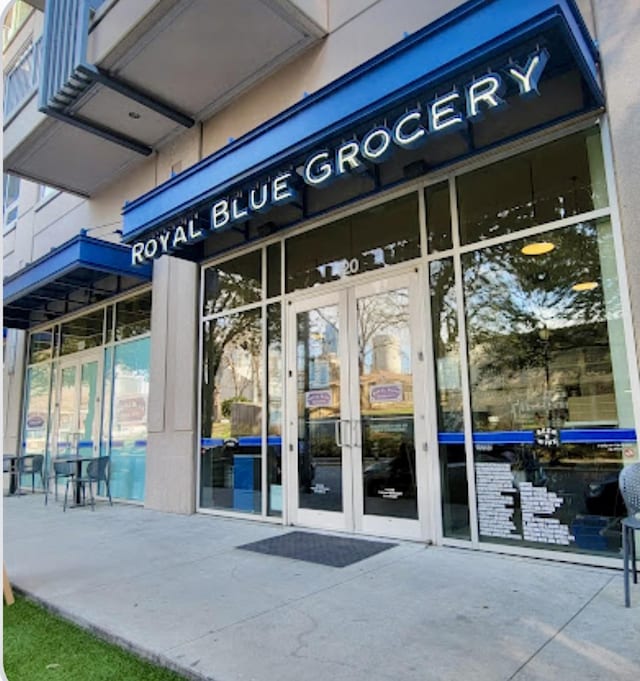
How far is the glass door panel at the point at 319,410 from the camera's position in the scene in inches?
244

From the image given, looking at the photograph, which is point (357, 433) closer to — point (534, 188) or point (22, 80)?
point (534, 188)

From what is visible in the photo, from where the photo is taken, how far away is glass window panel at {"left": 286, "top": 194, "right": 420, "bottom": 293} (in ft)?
19.5

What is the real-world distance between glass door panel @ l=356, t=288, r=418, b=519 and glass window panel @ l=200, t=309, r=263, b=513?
5.82 feet

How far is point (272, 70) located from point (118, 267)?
397cm

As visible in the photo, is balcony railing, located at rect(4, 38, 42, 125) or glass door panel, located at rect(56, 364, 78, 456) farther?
glass door panel, located at rect(56, 364, 78, 456)

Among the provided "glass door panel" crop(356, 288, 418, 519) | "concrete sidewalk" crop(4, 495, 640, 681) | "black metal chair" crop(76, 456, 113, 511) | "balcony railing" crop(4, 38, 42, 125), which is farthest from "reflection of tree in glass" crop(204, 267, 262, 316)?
A: "balcony railing" crop(4, 38, 42, 125)

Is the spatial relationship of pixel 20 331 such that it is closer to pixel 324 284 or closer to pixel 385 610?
pixel 324 284

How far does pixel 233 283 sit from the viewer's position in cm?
785

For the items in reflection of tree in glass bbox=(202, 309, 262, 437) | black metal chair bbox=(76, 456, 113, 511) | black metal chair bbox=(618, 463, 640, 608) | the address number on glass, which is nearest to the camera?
black metal chair bbox=(618, 463, 640, 608)

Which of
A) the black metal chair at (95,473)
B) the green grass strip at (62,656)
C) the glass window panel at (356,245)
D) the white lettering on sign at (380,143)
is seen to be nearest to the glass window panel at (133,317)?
the black metal chair at (95,473)

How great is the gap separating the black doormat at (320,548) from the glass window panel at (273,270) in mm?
3080

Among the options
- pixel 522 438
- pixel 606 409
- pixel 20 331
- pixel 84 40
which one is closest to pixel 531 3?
pixel 606 409

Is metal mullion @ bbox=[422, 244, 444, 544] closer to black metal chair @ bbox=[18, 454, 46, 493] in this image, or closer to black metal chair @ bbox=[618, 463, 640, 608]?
black metal chair @ bbox=[618, 463, 640, 608]

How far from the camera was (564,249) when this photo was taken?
15.8 ft
